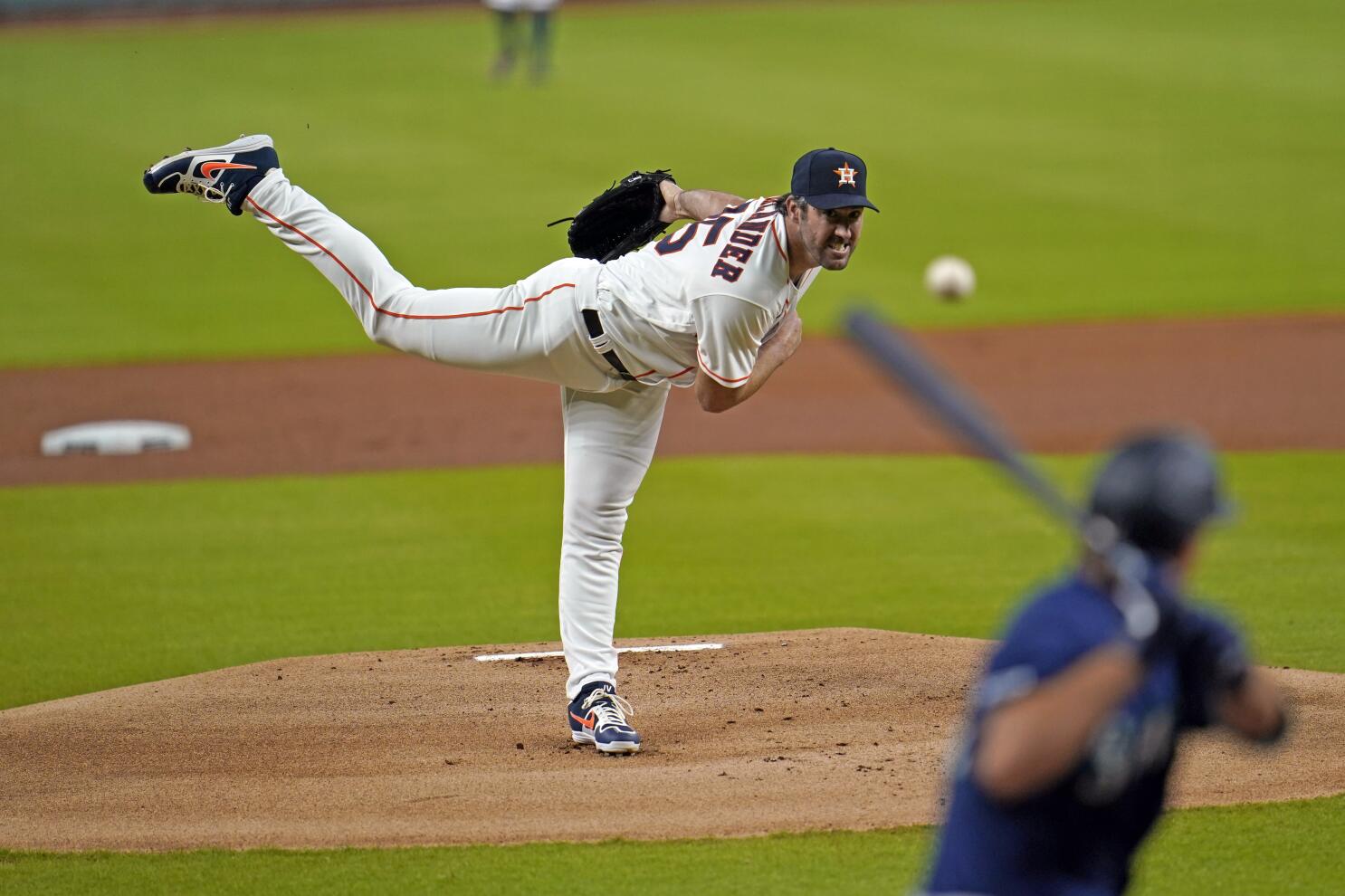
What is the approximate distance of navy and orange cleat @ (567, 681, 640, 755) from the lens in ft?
19.9

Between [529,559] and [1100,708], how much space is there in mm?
6787

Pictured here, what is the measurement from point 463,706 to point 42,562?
143 inches

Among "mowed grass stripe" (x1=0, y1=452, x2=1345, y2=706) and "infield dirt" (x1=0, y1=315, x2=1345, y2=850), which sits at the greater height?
"infield dirt" (x1=0, y1=315, x2=1345, y2=850)

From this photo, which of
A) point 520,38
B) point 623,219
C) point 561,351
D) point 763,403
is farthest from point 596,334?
point 520,38

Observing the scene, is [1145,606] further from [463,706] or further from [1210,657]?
[463,706]

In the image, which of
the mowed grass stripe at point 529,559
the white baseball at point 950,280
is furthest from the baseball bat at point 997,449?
the white baseball at point 950,280

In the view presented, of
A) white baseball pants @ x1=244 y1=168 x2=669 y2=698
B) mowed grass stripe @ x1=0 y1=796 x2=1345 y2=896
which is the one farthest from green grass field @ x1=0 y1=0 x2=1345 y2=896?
white baseball pants @ x1=244 y1=168 x2=669 y2=698

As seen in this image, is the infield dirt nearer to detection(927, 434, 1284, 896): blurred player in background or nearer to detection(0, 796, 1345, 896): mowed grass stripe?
detection(0, 796, 1345, 896): mowed grass stripe

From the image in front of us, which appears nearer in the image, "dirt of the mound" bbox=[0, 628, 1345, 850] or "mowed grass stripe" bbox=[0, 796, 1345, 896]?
"mowed grass stripe" bbox=[0, 796, 1345, 896]

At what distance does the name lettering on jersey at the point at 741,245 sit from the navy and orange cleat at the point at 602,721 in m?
1.60

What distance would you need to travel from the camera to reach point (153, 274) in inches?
712

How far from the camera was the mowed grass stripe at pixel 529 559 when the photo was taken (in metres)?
8.06

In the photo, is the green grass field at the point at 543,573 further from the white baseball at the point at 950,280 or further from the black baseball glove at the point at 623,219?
the white baseball at the point at 950,280

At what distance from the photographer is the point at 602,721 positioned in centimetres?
609
